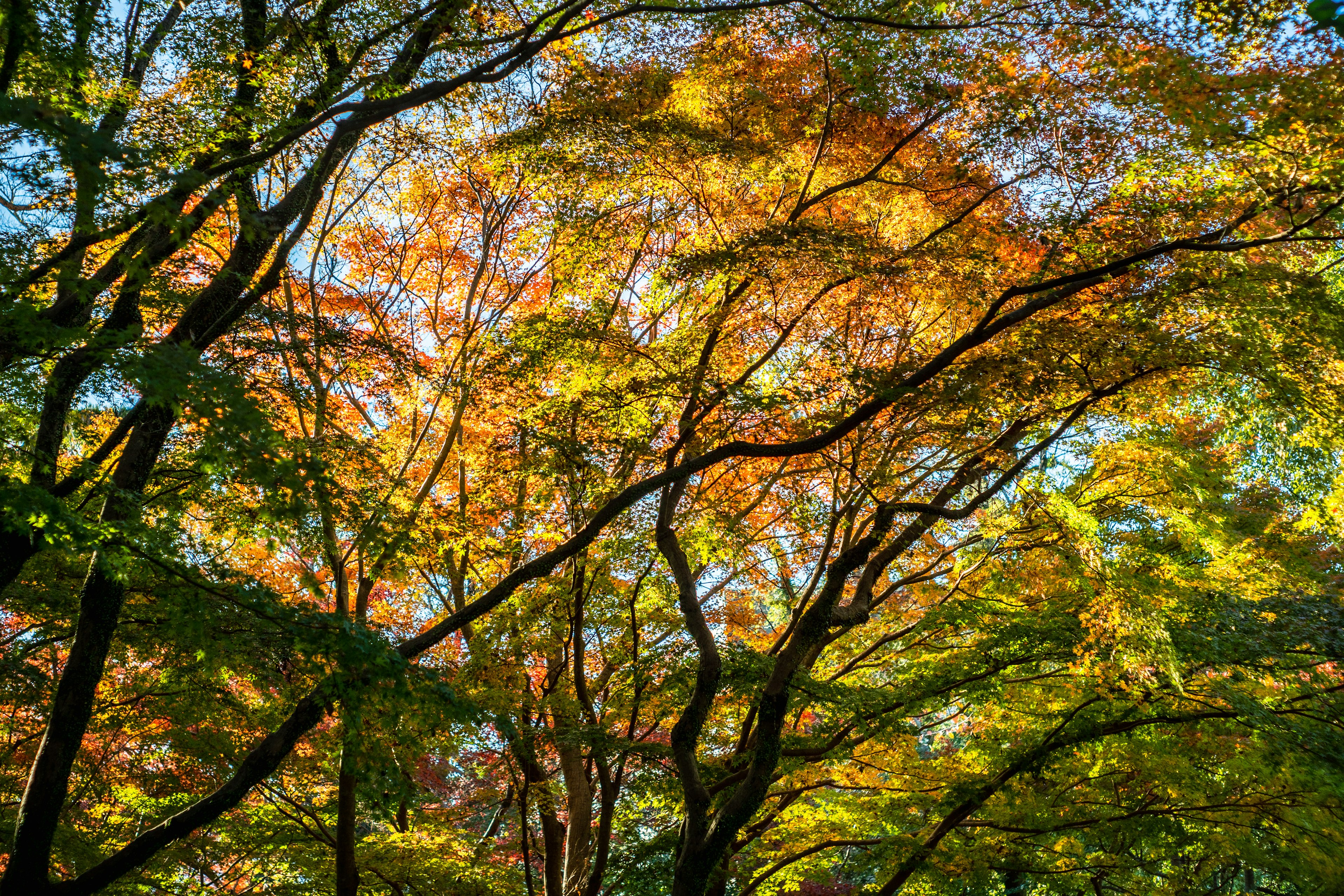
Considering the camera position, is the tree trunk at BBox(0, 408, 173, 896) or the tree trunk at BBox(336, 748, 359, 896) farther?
the tree trunk at BBox(336, 748, 359, 896)

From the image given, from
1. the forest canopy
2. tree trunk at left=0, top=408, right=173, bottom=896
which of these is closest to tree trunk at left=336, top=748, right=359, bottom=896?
the forest canopy

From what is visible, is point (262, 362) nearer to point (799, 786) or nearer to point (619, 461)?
point (619, 461)

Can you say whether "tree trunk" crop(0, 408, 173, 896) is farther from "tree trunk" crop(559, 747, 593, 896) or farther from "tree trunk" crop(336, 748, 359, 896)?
"tree trunk" crop(559, 747, 593, 896)

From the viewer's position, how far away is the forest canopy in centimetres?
458

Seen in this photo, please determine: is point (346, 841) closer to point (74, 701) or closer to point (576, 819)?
point (576, 819)

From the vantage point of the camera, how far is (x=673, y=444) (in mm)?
6762

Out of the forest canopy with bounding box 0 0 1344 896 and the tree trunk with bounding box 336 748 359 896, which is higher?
the forest canopy with bounding box 0 0 1344 896

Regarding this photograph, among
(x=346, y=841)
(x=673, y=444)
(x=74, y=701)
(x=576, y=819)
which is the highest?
(x=673, y=444)

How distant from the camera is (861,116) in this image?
22.0ft

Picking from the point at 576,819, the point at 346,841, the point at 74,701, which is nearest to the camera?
the point at 74,701

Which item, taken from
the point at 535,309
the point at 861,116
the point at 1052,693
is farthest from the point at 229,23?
the point at 1052,693

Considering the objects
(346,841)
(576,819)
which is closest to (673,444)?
(576,819)

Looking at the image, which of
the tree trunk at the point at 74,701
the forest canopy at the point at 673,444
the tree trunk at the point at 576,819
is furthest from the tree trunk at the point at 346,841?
the tree trunk at the point at 74,701

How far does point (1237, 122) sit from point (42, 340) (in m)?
6.16
